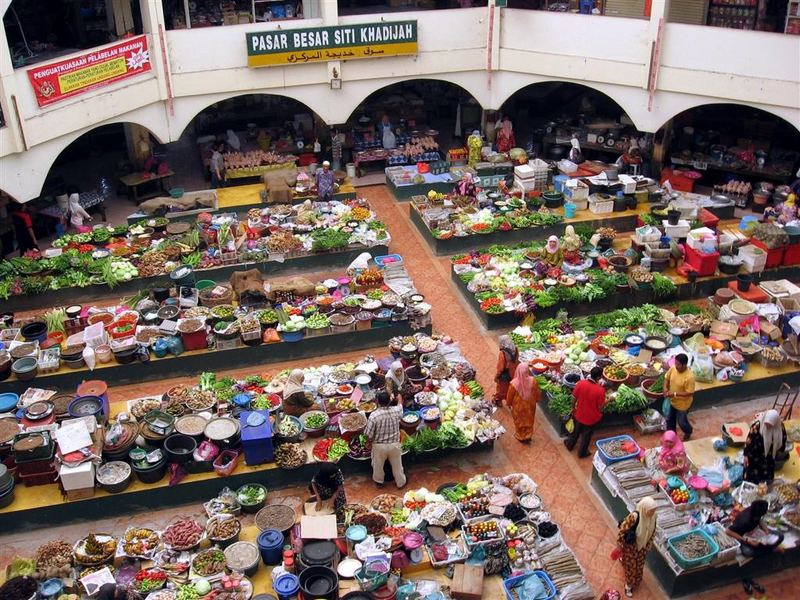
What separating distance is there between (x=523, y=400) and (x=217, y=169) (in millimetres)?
12194

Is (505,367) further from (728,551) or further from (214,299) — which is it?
(214,299)

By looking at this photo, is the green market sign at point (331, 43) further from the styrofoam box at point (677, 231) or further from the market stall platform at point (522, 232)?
the styrofoam box at point (677, 231)

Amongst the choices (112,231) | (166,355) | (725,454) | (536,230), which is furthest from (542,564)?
(112,231)

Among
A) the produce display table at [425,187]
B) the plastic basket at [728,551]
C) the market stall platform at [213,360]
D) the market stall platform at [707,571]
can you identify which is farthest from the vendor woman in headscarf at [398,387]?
the produce display table at [425,187]

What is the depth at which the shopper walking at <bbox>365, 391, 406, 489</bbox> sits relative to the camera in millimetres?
11703

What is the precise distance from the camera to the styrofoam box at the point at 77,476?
1124 centimetres

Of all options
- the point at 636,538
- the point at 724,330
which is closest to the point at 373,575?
the point at 636,538

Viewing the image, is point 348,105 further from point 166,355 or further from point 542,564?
point 542,564

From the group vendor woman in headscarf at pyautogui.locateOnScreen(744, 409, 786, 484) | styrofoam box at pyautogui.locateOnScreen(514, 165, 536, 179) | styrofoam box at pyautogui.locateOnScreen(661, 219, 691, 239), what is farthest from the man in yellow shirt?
styrofoam box at pyautogui.locateOnScreen(514, 165, 536, 179)

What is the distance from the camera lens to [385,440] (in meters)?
11.7

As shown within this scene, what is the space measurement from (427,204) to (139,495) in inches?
418

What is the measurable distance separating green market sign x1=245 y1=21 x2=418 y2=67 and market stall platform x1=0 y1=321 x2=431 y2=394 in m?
8.78

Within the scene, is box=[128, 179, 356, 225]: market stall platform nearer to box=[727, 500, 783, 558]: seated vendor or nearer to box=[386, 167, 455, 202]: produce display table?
box=[386, 167, 455, 202]: produce display table

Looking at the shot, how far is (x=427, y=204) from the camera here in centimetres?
1975
